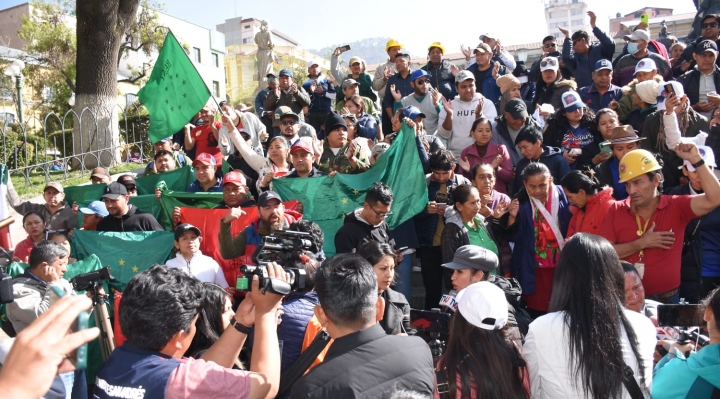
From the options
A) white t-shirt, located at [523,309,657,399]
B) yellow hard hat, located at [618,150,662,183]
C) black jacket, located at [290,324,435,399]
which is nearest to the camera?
black jacket, located at [290,324,435,399]

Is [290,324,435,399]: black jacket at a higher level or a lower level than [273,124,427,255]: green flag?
lower

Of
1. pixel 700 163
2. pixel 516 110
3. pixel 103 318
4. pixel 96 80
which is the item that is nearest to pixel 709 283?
pixel 700 163

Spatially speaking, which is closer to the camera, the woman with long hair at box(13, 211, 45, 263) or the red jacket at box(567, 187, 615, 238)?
the red jacket at box(567, 187, 615, 238)

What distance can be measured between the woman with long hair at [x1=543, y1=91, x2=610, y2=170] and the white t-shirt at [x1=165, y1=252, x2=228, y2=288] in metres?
4.10

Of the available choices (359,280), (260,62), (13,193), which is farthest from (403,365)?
(260,62)

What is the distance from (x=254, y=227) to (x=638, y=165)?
134 inches

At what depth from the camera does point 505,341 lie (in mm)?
3123

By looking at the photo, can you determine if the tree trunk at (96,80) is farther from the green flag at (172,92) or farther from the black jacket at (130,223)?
the black jacket at (130,223)

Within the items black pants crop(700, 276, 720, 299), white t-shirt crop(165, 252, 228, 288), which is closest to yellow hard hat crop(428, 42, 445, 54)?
white t-shirt crop(165, 252, 228, 288)

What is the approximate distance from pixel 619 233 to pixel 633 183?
1.49ft

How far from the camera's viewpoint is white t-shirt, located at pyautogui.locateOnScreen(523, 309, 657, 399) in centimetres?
295

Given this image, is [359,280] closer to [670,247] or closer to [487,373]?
[487,373]

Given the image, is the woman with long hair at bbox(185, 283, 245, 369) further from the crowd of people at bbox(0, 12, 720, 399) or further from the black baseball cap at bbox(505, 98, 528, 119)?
the black baseball cap at bbox(505, 98, 528, 119)

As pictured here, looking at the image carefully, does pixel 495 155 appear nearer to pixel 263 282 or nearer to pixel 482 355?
pixel 482 355
